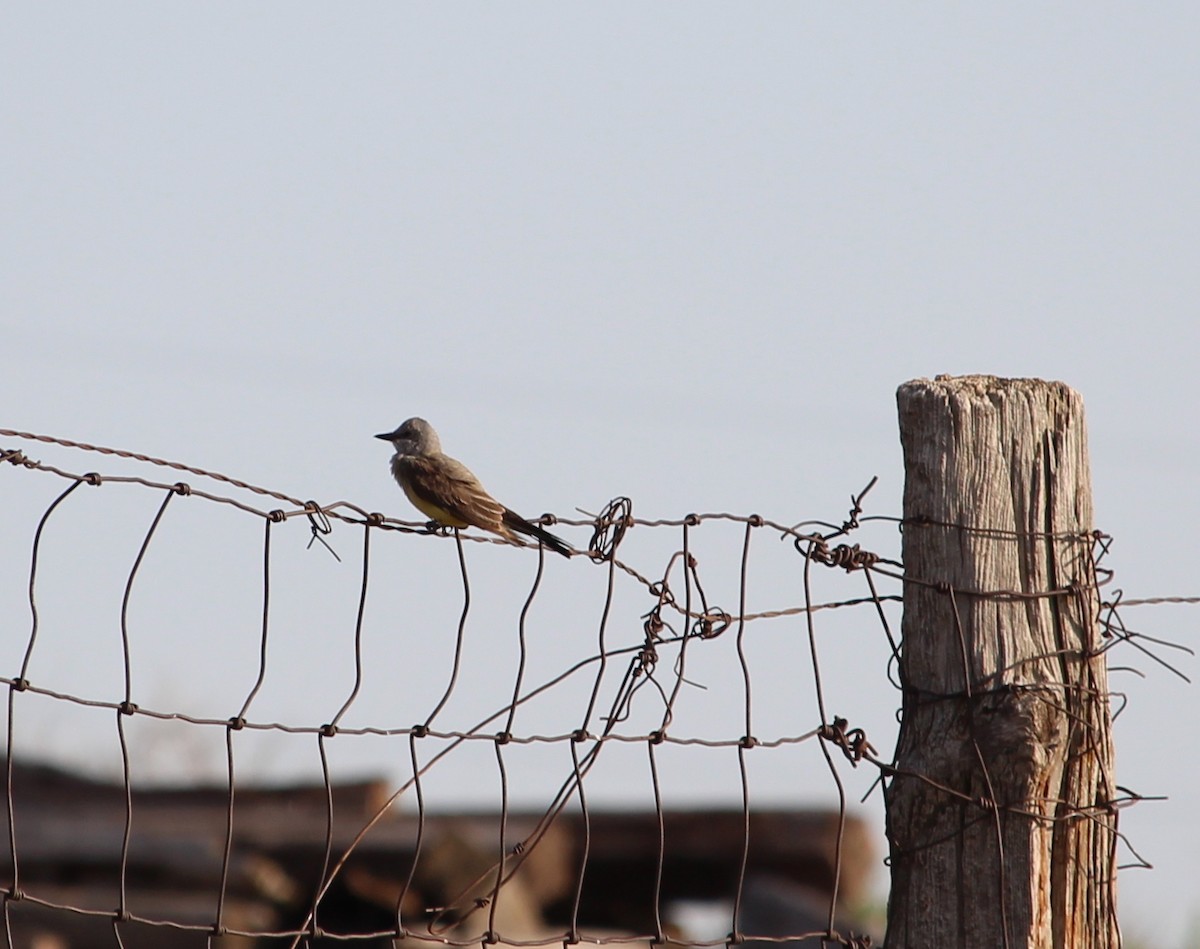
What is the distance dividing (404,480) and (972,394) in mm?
3474

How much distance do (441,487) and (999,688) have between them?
322 centimetres

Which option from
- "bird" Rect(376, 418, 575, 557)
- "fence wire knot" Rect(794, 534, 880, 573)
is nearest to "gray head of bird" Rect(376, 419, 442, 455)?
"bird" Rect(376, 418, 575, 557)

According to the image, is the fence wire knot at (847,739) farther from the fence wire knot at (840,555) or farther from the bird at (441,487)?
the bird at (441,487)

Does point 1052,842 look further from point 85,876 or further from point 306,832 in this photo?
point 85,876

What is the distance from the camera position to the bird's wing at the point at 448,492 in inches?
247

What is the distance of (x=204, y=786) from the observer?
1160 cm

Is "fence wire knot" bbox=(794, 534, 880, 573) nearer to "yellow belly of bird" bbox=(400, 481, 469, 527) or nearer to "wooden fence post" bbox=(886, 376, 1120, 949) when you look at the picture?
"wooden fence post" bbox=(886, 376, 1120, 949)

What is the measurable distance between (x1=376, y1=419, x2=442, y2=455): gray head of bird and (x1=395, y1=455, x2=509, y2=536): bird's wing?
24cm

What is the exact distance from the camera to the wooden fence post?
3.70 metres

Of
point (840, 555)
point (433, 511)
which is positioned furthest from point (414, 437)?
point (840, 555)

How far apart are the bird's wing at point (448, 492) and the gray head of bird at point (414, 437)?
238 millimetres

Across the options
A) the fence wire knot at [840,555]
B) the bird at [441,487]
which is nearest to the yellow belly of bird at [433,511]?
the bird at [441,487]

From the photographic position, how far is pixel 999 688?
3.73m

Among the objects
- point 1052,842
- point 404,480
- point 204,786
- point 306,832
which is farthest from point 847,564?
point 204,786
